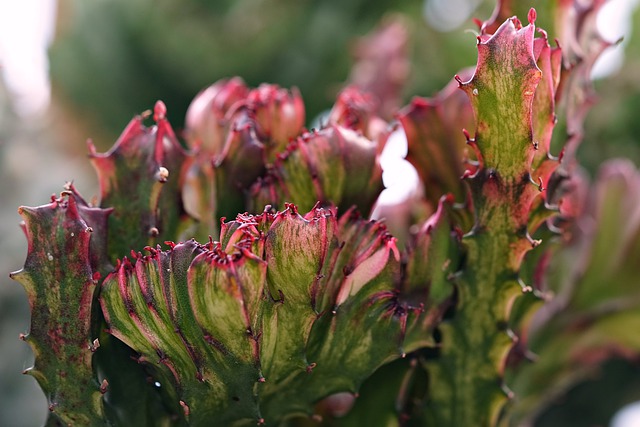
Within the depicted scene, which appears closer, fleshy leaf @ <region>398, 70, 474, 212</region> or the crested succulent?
the crested succulent

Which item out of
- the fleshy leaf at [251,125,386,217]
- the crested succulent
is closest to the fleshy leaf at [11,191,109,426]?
the crested succulent

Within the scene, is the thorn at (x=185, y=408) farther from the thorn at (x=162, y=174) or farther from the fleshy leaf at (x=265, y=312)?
the thorn at (x=162, y=174)

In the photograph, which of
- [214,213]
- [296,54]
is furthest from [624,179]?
[296,54]

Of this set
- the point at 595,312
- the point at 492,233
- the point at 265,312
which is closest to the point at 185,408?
the point at 265,312

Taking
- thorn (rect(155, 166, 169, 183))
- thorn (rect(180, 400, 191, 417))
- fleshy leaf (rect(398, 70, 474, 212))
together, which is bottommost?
thorn (rect(180, 400, 191, 417))

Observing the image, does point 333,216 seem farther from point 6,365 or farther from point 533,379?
point 6,365

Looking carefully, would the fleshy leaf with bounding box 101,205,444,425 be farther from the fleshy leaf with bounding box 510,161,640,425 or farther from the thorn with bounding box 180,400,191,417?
the fleshy leaf with bounding box 510,161,640,425

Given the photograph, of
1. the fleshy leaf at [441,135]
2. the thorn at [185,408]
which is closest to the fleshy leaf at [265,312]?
the thorn at [185,408]

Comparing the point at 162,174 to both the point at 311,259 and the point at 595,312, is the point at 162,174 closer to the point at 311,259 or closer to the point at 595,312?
the point at 311,259
